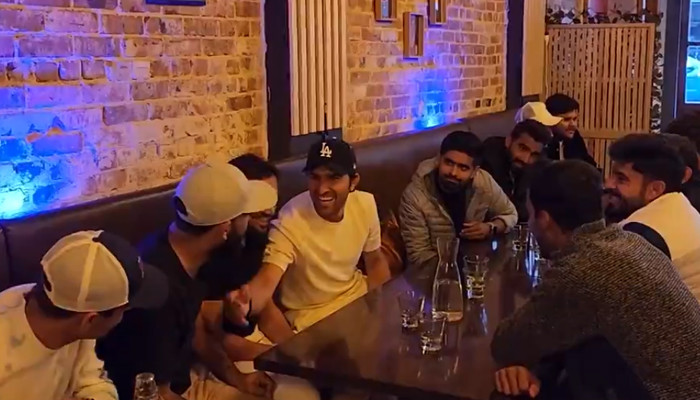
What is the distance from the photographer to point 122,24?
3.33 metres

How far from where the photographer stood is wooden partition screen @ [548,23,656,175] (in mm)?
7879

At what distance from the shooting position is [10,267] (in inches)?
102

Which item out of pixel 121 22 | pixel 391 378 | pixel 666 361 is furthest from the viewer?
pixel 121 22

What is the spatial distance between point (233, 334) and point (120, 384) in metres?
0.58

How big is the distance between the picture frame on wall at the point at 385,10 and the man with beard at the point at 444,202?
145 cm

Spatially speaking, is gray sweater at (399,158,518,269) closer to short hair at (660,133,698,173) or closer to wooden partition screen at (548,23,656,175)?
short hair at (660,133,698,173)

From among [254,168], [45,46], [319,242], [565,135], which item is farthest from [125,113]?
[565,135]

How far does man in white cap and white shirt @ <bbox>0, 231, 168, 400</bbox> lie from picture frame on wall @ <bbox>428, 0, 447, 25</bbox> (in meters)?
4.20

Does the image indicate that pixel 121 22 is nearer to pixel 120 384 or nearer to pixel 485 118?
pixel 120 384

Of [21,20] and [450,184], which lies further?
[450,184]

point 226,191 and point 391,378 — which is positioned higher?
point 226,191

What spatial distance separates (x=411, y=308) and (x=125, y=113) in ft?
4.67

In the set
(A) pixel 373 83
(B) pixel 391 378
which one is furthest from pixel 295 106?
(B) pixel 391 378

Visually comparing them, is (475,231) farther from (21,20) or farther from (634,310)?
(21,20)
